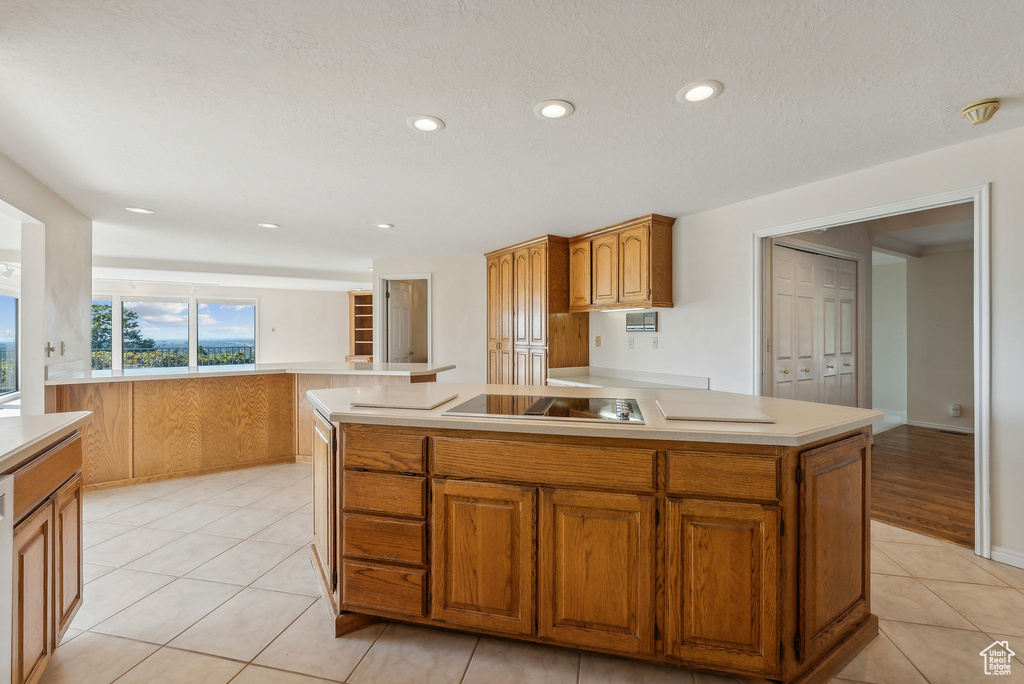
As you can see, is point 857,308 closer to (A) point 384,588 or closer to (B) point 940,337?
(B) point 940,337

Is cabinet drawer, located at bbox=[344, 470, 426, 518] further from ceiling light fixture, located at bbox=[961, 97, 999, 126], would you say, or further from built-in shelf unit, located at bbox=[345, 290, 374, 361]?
built-in shelf unit, located at bbox=[345, 290, 374, 361]

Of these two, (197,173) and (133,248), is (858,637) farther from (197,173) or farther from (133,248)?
(133,248)

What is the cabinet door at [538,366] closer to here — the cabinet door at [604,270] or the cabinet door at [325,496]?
the cabinet door at [604,270]

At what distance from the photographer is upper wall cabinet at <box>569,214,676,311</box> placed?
4.05m

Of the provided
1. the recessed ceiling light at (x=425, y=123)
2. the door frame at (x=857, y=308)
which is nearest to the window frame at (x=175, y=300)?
the recessed ceiling light at (x=425, y=123)

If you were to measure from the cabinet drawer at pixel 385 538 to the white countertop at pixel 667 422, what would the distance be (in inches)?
14.9

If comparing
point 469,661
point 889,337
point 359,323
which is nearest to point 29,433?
point 469,661

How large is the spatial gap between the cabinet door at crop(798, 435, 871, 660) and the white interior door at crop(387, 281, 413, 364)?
5743mm

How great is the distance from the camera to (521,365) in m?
5.26

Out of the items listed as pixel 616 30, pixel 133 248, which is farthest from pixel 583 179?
pixel 133 248

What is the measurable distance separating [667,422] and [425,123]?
69.8 inches

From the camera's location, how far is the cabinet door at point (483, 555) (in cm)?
170

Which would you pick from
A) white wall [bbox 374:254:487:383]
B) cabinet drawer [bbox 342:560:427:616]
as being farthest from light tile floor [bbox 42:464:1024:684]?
white wall [bbox 374:254:487:383]

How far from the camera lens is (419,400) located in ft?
6.77
